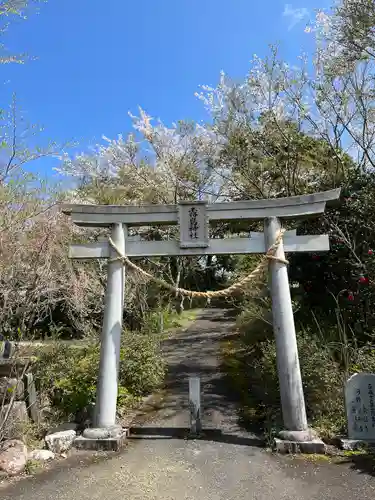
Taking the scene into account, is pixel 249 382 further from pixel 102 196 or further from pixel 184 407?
pixel 102 196

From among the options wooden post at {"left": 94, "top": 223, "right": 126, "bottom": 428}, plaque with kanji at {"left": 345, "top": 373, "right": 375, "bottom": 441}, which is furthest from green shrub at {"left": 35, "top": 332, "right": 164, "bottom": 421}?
plaque with kanji at {"left": 345, "top": 373, "right": 375, "bottom": 441}

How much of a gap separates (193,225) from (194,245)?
317mm

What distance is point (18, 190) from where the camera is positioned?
841 centimetres

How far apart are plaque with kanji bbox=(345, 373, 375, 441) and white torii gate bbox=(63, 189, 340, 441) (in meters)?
0.78

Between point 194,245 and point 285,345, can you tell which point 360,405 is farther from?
point 194,245

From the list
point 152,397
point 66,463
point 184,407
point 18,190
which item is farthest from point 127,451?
point 18,190

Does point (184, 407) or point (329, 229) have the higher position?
point (329, 229)

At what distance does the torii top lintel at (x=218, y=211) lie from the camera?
6082 millimetres

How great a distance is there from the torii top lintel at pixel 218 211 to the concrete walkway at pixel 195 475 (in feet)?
11.1

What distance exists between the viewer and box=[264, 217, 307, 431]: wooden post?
5.53 metres

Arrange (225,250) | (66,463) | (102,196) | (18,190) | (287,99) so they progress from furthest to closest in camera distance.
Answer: (102,196) < (287,99) < (18,190) < (225,250) < (66,463)

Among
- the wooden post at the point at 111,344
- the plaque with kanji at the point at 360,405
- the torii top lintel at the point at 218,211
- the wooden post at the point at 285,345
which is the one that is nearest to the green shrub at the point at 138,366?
the wooden post at the point at 111,344

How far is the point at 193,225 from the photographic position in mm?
6141

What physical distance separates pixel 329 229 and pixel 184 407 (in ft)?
16.2
